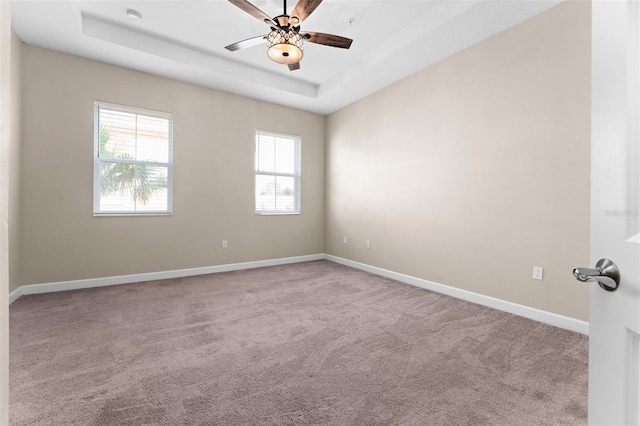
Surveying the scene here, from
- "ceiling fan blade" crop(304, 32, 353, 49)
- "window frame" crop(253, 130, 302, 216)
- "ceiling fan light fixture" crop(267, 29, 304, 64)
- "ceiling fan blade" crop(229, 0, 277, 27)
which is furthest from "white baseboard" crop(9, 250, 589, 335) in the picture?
"ceiling fan blade" crop(229, 0, 277, 27)

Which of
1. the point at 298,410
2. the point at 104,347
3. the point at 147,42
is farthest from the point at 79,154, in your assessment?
the point at 298,410

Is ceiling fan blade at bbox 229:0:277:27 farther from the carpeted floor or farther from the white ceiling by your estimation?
the carpeted floor

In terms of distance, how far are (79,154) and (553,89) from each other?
5250 millimetres

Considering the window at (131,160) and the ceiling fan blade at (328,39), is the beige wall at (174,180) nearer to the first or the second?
the window at (131,160)

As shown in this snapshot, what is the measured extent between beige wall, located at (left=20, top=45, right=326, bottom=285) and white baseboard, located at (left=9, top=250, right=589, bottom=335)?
9 centimetres

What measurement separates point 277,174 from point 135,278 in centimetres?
273

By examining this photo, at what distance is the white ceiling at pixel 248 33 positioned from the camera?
2.85 metres

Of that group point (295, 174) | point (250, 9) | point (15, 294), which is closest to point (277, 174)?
point (295, 174)

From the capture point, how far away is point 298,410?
1.55 meters

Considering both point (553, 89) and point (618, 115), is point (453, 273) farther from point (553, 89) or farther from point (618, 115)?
point (618, 115)

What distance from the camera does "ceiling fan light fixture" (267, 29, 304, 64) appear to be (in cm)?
253

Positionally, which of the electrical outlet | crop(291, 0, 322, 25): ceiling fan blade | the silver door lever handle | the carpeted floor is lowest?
the carpeted floor

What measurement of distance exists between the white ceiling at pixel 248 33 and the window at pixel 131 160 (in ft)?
2.20

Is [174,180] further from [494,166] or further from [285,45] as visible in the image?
[494,166]
